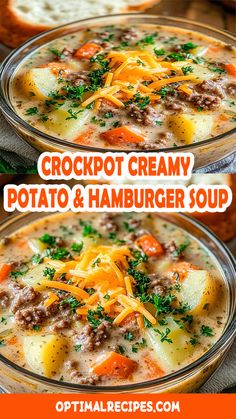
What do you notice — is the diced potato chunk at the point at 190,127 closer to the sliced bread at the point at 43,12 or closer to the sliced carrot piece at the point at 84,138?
the sliced carrot piece at the point at 84,138

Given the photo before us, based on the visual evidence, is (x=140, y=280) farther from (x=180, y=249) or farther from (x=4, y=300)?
(x=4, y=300)

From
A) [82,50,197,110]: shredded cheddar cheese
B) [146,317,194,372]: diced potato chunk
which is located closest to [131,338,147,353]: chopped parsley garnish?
[146,317,194,372]: diced potato chunk

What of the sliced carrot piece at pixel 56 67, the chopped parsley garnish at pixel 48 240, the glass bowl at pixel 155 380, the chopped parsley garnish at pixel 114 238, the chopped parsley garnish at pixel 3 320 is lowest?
the glass bowl at pixel 155 380

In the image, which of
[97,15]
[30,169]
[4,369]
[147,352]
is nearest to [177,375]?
[147,352]

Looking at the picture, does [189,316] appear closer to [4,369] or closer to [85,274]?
[85,274]

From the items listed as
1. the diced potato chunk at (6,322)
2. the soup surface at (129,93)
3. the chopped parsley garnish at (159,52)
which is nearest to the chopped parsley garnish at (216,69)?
the soup surface at (129,93)

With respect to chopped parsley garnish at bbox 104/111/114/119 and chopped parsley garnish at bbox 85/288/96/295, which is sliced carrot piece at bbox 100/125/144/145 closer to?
chopped parsley garnish at bbox 104/111/114/119
